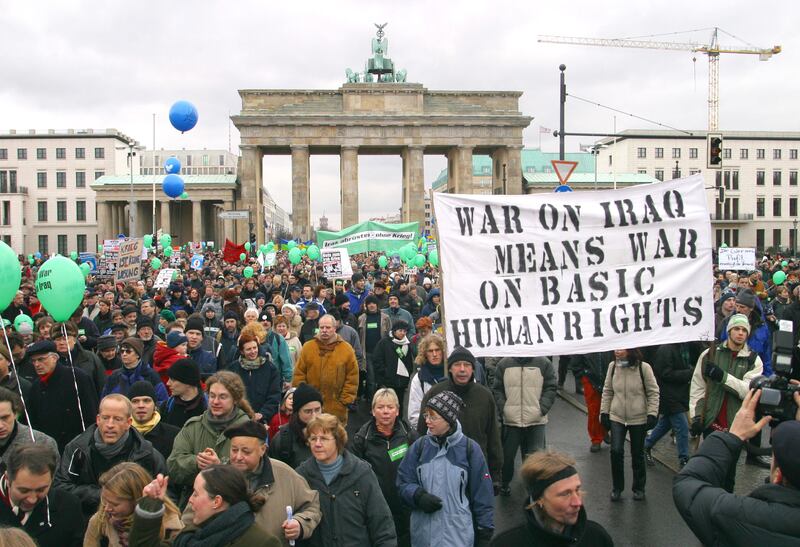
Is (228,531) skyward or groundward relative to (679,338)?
groundward

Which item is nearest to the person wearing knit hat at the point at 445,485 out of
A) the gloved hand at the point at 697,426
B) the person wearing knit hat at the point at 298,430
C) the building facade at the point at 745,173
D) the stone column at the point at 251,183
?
the person wearing knit hat at the point at 298,430

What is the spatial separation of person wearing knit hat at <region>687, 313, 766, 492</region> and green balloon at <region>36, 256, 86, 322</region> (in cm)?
631

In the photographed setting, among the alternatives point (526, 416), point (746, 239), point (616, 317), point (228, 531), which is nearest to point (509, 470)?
point (526, 416)

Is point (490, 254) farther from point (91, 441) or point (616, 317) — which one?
point (91, 441)

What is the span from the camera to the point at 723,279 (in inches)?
703

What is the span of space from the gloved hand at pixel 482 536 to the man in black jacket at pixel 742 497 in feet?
5.72

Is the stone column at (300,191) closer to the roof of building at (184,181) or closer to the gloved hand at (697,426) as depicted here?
the roof of building at (184,181)

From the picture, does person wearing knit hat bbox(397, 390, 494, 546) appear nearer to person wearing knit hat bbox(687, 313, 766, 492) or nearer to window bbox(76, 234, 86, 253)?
person wearing knit hat bbox(687, 313, 766, 492)

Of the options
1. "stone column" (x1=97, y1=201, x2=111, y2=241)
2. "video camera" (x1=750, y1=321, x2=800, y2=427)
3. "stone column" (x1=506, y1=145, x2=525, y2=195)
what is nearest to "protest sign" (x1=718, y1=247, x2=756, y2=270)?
"video camera" (x1=750, y1=321, x2=800, y2=427)

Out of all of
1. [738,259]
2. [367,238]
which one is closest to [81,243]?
[367,238]

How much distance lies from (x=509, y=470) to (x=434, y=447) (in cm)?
328

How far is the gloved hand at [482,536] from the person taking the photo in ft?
15.7

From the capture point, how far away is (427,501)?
15.1 ft

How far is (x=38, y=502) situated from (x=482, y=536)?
2.63m
